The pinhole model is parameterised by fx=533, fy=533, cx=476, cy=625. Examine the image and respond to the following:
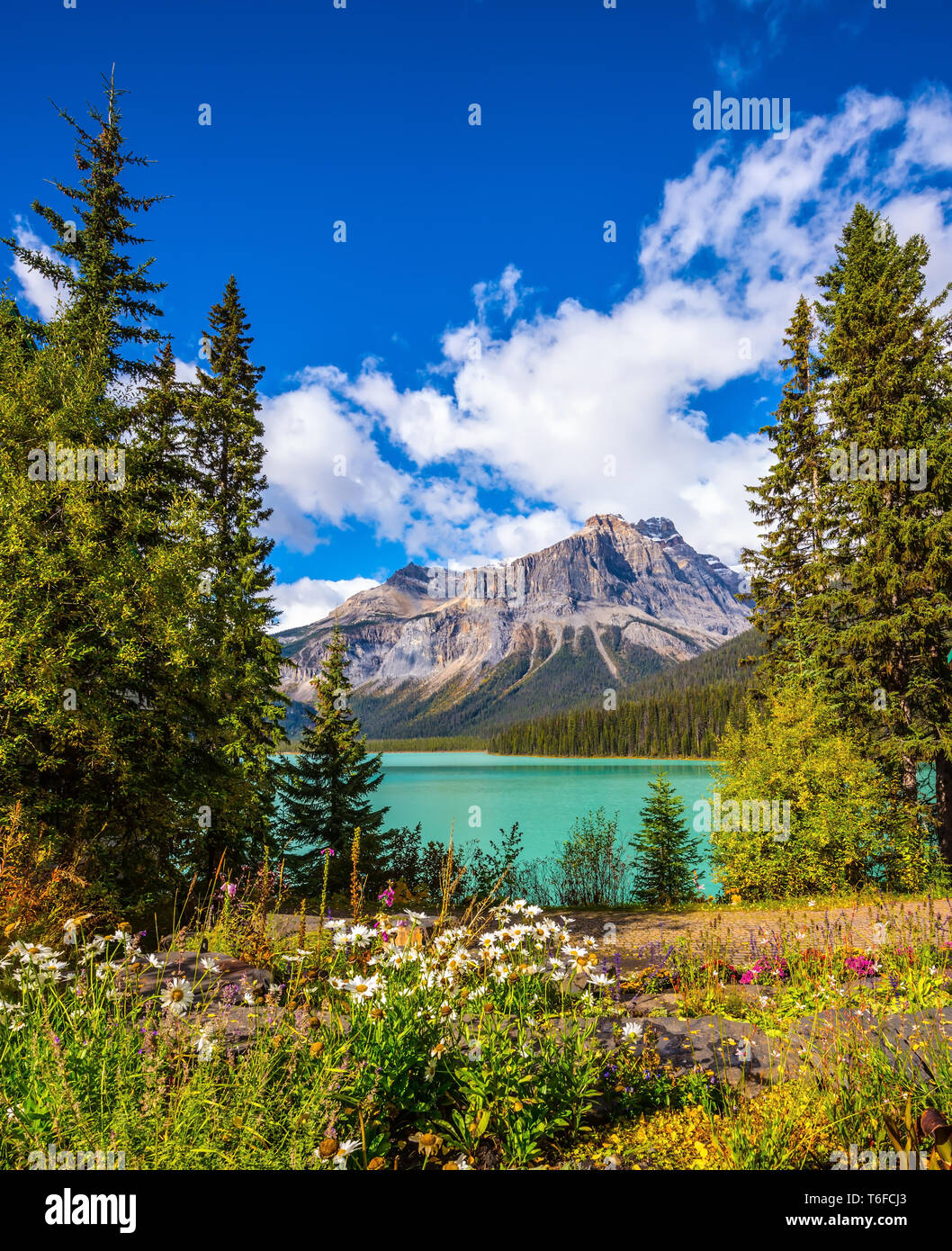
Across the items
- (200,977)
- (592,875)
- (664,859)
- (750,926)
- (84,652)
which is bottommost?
(592,875)

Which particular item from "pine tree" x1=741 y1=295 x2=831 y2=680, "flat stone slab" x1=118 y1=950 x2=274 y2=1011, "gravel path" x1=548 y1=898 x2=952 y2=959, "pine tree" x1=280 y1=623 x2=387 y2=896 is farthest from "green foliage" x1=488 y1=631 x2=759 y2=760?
"flat stone slab" x1=118 y1=950 x2=274 y2=1011

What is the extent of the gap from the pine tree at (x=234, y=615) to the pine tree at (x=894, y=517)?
14.3 m

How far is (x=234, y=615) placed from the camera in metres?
12.7

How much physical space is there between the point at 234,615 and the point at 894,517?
1558 cm

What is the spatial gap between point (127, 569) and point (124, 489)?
2.09 metres

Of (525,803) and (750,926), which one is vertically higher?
(750,926)

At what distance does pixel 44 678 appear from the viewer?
7.57 metres

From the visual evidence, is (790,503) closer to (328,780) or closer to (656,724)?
(328,780)

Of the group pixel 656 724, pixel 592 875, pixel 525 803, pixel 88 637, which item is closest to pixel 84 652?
pixel 88 637

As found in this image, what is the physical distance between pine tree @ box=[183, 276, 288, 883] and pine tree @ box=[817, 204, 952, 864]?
14.3 meters

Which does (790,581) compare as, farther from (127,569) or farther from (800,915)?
(127,569)

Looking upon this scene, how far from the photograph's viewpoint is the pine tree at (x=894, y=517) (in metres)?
12.1

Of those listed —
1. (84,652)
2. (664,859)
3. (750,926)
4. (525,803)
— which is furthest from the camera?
(525,803)
